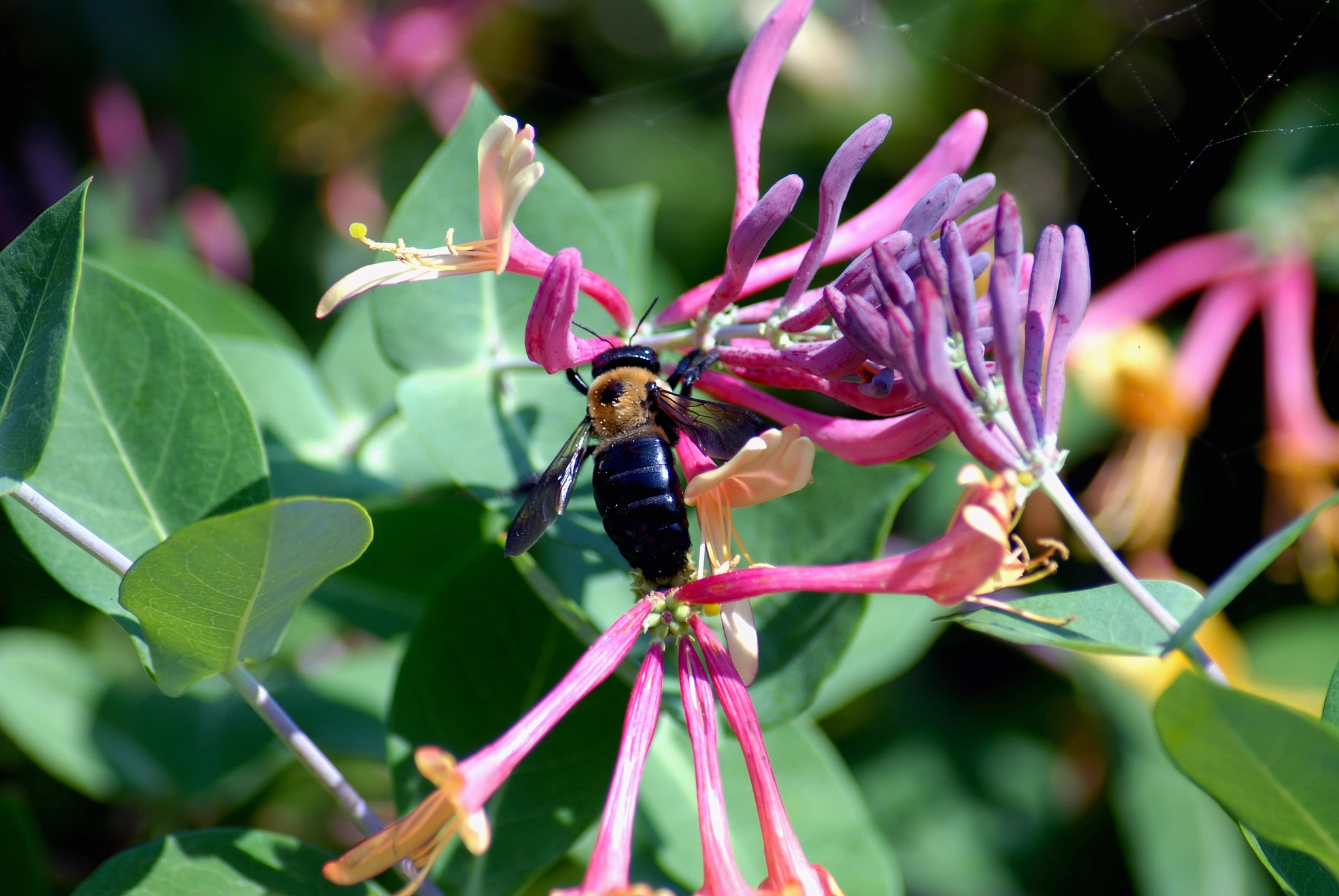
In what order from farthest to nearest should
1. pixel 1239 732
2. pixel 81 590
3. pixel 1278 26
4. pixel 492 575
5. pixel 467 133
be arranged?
pixel 1278 26, pixel 467 133, pixel 492 575, pixel 81 590, pixel 1239 732

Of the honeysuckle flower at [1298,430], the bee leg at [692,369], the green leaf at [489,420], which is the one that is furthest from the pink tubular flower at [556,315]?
the honeysuckle flower at [1298,430]

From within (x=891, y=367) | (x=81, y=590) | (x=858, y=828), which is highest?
(x=81, y=590)

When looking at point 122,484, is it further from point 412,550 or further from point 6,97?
point 6,97

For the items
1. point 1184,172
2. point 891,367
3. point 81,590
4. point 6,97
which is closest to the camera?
point 891,367

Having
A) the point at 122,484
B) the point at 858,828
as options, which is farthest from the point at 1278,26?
the point at 122,484

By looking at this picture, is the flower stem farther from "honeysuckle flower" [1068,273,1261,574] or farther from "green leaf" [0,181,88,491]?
"honeysuckle flower" [1068,273,1261,574]

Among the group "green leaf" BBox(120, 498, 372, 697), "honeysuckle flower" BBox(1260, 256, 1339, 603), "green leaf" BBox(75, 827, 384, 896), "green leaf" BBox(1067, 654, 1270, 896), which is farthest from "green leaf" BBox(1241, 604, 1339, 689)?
"green leaf" BBox(120, 498, 372, 697)

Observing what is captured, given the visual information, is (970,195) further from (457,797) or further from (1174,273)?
(1174,273)

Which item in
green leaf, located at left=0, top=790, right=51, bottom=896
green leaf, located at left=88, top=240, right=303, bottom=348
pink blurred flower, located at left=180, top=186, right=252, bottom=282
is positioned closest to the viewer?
green leaf, located at left=0, top=790, right=51, bottom=896
